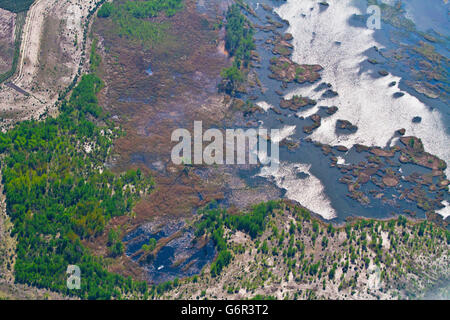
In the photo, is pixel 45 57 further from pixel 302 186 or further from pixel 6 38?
pixel 302 186

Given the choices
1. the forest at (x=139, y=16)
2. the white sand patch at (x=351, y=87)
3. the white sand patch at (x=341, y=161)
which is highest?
the forest at (x=139, y=16)

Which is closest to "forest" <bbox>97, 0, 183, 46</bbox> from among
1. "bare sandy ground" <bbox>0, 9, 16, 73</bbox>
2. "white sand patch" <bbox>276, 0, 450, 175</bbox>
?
"bare sandy ground" <bbox>0, 9, 16, 73</bbox>

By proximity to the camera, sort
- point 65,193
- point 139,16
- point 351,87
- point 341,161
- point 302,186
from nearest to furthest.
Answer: point 65,193 → point 302,186 → point 341,161 → point 351,87 → point 139,16

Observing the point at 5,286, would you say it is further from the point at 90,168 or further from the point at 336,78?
the point at 336,78

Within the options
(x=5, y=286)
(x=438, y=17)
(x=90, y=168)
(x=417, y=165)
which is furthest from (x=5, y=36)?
(x=438, y=17)

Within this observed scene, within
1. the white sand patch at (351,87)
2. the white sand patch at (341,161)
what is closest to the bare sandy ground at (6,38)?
the white sand patch at (351,87)

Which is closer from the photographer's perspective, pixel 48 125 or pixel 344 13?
pixel 48 125

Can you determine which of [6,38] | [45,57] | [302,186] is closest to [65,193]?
[45,57]

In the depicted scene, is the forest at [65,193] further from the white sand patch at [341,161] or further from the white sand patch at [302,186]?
the white sand patch at [341,161]
